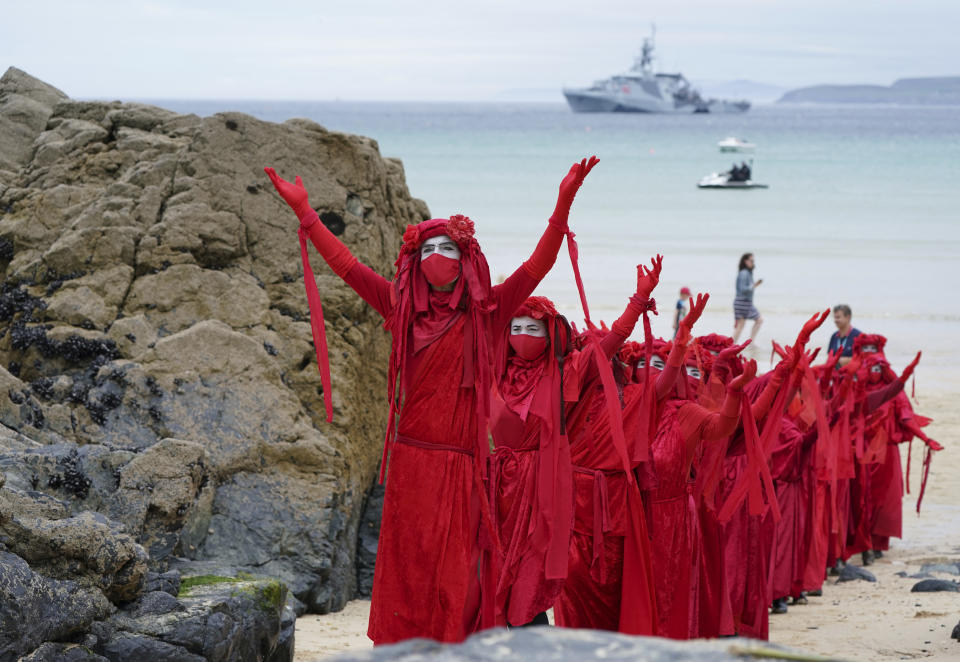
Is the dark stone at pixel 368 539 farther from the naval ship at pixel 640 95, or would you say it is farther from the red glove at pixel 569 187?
the naval ship at pixel 640 95

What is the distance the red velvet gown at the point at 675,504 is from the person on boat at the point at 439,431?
1.20 meters

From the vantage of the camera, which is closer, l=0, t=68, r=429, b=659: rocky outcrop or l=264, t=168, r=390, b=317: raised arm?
l=264, t=168, r=390, b=317: raised arm

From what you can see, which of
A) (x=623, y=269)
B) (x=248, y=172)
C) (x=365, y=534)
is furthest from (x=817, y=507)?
(x=623, y=269)

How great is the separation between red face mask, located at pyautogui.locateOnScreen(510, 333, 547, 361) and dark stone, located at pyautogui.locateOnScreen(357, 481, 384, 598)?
2.37 meters

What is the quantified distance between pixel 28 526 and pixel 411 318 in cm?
169

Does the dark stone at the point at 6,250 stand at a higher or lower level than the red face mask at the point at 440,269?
lower

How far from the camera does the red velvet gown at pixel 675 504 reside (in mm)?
6148

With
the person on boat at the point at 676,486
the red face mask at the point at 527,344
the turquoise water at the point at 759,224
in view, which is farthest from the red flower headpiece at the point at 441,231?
the turquoise water at the point at 759,224

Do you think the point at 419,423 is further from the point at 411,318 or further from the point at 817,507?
the point at 817,507

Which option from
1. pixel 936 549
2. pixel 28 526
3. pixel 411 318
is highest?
pixel 411 318

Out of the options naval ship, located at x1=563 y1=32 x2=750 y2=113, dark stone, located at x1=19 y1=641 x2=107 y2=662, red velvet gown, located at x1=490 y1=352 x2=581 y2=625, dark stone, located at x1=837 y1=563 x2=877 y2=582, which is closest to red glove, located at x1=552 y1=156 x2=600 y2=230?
red velvet gown, located at x1=490 y1=352 x2=581 y2=625

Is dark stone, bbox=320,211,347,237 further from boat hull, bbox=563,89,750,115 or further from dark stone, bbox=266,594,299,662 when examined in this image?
Result: boat hull, bbox=563,89,750,115

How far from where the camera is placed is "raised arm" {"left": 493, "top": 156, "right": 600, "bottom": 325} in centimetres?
496

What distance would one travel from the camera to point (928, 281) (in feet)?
90.4
